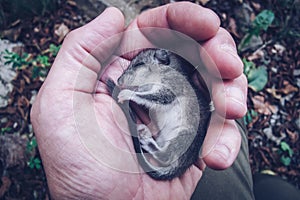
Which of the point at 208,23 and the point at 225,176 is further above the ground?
the point at 208,23

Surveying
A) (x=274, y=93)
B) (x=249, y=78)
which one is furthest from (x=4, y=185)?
(x=274, y=93)

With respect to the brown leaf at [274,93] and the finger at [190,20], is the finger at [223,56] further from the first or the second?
the brown leaf at [274,93]

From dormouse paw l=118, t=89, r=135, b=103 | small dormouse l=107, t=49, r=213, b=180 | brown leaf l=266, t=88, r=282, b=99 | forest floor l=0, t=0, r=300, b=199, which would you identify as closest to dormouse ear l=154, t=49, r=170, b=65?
small dormouse l=107, t=49, r=213, b=180

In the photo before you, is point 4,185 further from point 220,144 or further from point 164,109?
point 220,144

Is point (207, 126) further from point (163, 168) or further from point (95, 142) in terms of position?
point (95, 142)

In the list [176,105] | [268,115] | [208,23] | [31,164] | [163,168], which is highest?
[208,23]

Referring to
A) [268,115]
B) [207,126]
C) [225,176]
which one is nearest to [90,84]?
[207,126]

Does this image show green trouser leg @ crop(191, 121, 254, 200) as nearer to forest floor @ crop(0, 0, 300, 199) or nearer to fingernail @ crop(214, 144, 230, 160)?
fingernail @ crop(214, 144, 230, 160)
